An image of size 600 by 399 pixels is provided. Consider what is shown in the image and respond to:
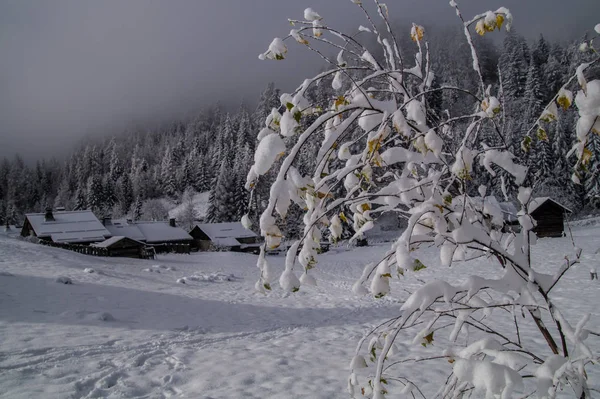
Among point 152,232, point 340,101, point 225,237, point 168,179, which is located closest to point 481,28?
point 340,101

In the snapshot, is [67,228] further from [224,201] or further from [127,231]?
[224,201]

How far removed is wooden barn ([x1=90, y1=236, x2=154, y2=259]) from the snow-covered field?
9.13 metres

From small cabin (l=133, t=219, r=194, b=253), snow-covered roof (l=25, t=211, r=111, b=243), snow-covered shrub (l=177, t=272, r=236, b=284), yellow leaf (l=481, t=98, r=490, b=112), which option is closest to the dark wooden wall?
snow-covered shrub (l=177, t=272, r=236, b=284)

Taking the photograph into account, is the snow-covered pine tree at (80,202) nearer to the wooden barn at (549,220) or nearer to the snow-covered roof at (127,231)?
the snow-covered roof at (127,231)

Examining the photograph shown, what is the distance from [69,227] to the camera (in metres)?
33.9

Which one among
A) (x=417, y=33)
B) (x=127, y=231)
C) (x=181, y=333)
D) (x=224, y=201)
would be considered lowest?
(x=181, y=333)

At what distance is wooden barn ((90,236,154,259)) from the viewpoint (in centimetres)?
2638

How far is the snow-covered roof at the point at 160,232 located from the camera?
38375 mm

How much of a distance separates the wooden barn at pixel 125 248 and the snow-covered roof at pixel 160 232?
1075 centimetres

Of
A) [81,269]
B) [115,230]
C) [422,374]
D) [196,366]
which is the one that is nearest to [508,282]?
[422,374]

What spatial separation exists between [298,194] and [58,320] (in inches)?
393

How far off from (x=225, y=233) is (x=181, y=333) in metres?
32.3

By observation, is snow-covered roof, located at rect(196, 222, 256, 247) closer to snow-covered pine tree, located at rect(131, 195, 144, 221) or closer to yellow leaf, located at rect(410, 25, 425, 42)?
snow-covered pine tree, located at rect(131, 195, 144, 221)

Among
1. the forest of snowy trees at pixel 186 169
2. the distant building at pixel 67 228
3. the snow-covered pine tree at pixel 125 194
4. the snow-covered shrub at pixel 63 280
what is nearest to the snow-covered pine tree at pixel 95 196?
the forest of snowy trees at pixel 186 169
